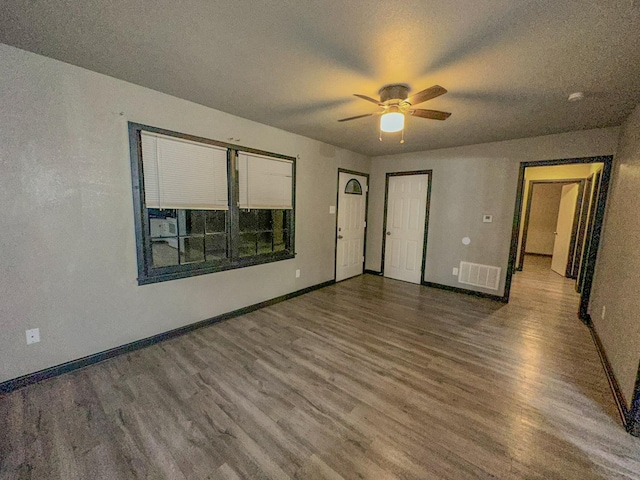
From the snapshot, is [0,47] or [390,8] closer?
[390,8]

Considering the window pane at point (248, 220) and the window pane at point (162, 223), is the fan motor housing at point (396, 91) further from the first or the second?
the window pane at point (162, 223)

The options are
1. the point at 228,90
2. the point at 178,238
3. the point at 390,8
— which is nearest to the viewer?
the point at 390,8

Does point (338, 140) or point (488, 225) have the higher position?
point (338, 140)

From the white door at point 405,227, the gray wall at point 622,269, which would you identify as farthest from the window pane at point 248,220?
the gray wall at point 622,269

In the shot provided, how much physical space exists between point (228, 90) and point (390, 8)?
5.47 feet

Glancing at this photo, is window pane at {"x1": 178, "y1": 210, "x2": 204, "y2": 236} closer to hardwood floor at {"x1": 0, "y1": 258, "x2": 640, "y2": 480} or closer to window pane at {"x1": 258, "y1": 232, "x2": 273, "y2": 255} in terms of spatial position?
window pane at {"x1": 258, "y1": 232, "x2": 273, "y2": 255}

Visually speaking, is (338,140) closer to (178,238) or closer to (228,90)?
(228,90)

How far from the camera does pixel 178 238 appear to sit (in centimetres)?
286

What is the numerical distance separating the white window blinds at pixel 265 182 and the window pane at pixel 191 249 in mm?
691

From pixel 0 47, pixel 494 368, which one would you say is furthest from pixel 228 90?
pixel 494 368

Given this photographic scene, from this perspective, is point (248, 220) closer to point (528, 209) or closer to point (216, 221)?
point (216, 221)

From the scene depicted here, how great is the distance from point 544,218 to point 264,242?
8995 millimetres

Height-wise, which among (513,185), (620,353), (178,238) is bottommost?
(620,353)

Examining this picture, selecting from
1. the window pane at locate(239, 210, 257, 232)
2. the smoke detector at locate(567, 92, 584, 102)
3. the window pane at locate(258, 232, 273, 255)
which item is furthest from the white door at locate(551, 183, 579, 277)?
the window pane at locate(239, 210, 257, 232)
